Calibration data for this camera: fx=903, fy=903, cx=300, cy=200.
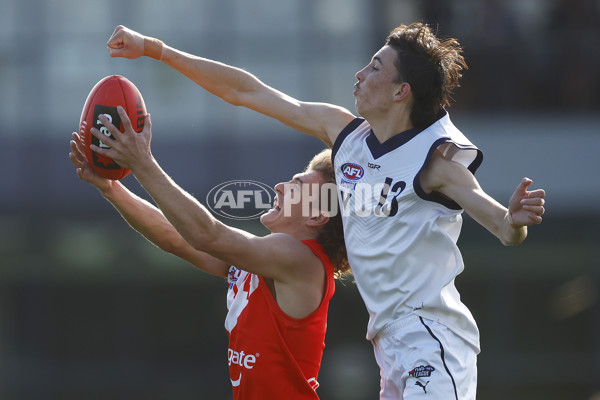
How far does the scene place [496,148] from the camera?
1232 cm

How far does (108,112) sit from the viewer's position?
402cm

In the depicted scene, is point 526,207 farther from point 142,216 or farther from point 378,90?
point 142,216

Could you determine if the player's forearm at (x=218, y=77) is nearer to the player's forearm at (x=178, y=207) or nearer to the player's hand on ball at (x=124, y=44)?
the player's hand on ball at (x=124, y=44)

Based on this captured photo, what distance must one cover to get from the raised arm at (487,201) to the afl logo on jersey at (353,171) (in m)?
0.31

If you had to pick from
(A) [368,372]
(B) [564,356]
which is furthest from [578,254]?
(A) [368,372]

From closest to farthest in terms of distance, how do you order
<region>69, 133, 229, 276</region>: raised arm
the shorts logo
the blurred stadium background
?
1. the shorts logo
2. <region>69, 133, 229, 276</region>: raised arm
3. the blurred stadium background

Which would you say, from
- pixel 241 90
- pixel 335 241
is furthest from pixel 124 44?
pixel 335 241

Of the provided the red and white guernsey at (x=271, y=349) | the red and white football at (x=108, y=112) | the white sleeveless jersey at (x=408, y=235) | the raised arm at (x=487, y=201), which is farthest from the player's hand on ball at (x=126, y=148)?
the raised arm at (x=487, y=201)

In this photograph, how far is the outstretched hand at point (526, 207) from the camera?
11.1 feet

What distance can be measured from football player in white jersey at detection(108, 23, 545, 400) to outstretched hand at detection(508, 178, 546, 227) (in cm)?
12

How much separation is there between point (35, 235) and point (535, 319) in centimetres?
712

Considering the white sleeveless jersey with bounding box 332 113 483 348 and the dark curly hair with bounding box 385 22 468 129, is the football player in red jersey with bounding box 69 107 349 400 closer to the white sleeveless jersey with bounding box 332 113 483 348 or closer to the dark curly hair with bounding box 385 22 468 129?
the white sleeveless jersey with bounding box 332 113 483 348

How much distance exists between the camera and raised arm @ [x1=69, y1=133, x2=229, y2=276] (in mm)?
4258

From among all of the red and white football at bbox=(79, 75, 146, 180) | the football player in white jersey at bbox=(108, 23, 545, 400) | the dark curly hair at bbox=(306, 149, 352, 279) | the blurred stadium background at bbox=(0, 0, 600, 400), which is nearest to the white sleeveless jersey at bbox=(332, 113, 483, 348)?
the football player in white jersey at bbox=(108, 23, 545, 400)
